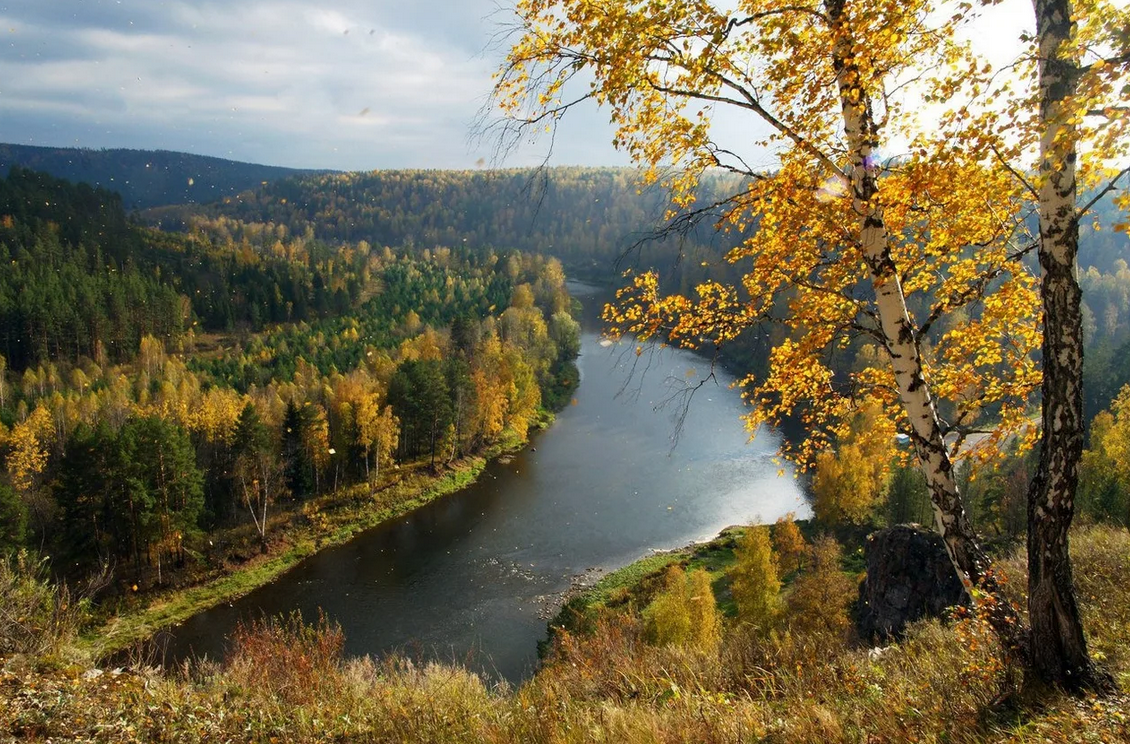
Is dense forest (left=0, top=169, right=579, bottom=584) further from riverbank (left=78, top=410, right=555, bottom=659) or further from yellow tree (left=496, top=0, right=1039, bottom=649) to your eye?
yellow tree (left=496, top=0, right=1039, bottom=649)

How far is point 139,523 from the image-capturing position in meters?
→ 23.8

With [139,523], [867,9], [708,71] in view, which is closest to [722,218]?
[708,71]

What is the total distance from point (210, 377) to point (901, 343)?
155ft

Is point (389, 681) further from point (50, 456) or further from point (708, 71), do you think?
point (50, 456)

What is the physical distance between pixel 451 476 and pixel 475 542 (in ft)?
27.6

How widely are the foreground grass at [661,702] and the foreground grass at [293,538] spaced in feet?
50.0

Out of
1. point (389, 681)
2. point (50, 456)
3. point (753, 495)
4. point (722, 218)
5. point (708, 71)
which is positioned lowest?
A: point (50, 456)

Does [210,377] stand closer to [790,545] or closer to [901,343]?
[790,545]

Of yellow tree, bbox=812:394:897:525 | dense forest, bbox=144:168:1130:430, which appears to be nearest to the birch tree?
yellow tree, bbox=812:394:897:525

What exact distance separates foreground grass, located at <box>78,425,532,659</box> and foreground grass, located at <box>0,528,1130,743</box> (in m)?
15.2

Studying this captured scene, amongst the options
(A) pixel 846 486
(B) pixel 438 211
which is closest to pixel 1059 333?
(A) pixel 846 486

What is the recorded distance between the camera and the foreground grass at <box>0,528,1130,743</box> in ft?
12.4

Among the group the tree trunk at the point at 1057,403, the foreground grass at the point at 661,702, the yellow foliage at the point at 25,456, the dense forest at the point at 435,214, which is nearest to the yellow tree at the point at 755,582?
the foreground grass at the point at 661,702

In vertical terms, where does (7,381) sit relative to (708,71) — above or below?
below
